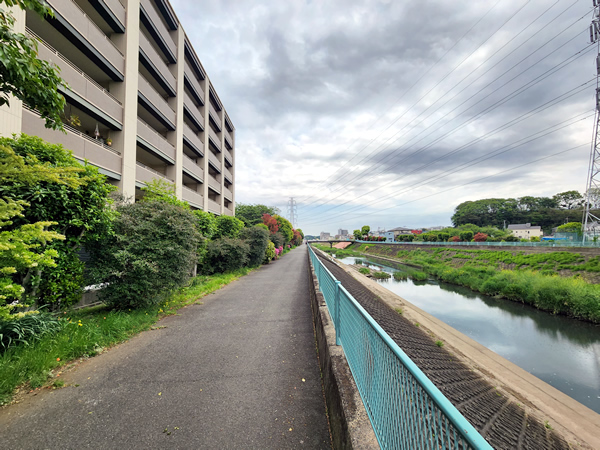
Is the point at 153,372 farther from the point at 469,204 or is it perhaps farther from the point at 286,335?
the point at 469,204

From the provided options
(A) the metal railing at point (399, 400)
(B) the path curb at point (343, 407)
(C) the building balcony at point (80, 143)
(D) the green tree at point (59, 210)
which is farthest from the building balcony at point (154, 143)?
(A) the metal railing at point (399, 400)

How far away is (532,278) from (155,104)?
24.4 m

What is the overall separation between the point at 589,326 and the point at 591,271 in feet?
23.9

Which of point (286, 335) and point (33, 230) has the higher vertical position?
point (33, 230)

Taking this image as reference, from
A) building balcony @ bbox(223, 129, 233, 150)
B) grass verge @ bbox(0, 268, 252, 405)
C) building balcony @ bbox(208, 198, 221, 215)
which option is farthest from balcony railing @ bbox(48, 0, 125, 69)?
building balcony @ bbox(223, 129, 233, 150)

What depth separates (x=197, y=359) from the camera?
3.85m

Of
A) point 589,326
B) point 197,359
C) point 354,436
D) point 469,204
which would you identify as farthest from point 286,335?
point 469,204

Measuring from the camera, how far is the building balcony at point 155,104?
12078mm

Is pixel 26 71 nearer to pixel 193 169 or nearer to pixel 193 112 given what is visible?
pixel 193 169

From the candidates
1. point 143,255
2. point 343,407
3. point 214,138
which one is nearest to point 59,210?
point 143,255

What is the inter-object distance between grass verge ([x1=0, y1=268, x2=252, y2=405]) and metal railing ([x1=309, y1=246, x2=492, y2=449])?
13.1 feet

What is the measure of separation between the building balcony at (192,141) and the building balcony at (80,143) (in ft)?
23.5

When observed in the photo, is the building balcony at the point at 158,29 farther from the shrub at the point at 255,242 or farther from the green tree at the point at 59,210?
the green tree at the point at 59,210

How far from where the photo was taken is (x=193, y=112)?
59.6ft
